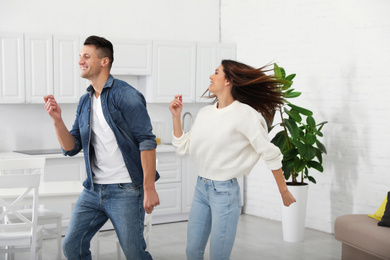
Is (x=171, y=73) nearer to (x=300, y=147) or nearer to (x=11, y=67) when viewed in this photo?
(x=11, y=67)

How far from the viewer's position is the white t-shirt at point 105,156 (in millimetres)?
3004

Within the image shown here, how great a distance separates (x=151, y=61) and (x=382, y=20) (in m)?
2.42

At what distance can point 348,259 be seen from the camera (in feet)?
15.6

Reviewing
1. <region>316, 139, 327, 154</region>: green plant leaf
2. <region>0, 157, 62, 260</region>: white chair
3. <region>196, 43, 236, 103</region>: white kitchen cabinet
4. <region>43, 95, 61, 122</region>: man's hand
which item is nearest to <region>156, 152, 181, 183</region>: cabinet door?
<region>196, 43, 236, 103</region>: white kitchen cabinet

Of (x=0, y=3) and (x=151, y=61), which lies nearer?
(x=0, y=3)

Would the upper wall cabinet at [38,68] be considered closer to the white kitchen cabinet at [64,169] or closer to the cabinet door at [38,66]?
the cabinet door at [38,66]

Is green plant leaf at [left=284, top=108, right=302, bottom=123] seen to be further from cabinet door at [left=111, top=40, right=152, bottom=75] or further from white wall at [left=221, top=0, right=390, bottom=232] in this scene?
cabinet door at [left=111, top=40, right=152, bottom=75]

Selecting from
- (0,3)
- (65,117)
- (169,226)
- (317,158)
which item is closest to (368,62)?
(317,158)

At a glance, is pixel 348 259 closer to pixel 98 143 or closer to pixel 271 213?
pixel 271 213

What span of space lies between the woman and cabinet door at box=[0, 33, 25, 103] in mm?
2912

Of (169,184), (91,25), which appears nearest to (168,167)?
(169,184)

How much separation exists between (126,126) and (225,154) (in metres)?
0.58

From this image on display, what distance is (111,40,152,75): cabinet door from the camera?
20.9ft

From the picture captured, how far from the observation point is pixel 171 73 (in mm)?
6738
